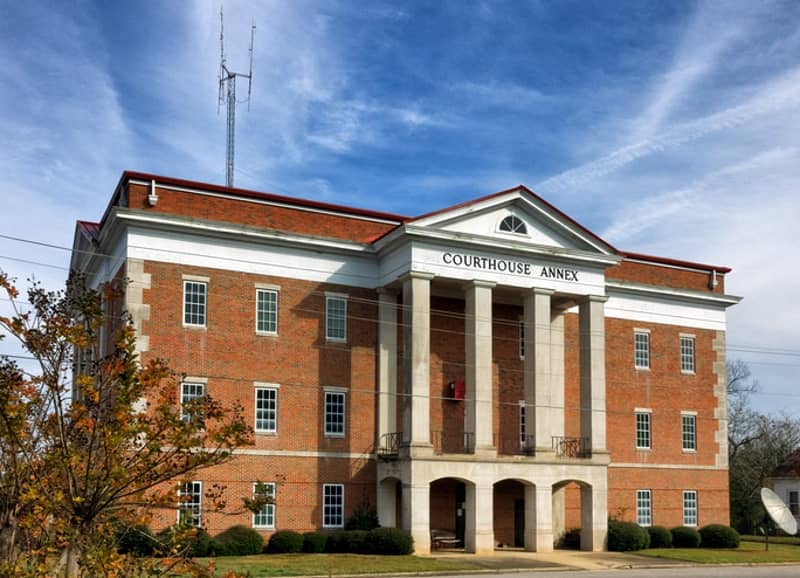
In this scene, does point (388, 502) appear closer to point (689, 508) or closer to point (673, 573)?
point (673, 573)

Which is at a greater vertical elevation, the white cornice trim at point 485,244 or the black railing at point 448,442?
the white cornice trim at point 485,244

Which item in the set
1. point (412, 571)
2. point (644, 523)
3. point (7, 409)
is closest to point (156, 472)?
point (7, 409)

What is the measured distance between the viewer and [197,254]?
1460 inches

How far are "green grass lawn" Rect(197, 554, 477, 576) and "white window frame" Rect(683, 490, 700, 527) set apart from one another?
18047mm

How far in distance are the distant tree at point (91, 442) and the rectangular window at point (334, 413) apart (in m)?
27.8

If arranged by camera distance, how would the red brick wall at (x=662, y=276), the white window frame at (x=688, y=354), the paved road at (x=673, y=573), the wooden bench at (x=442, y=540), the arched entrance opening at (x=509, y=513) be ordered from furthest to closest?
the white window frame at (x=688, y=354)
the red brick wall at (x=662, y=276)
the arched entrance opening at (x=509, y=513)
the wooden bench at (x=442, y=540)
the paved road at (x=673, y=573)

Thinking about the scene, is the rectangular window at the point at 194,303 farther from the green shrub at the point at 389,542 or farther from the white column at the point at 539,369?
the white column at the point at 539,369

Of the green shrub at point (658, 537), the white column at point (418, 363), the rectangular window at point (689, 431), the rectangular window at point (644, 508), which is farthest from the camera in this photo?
the rectangular window at point (689, 431)

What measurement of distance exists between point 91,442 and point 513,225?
31.8 m

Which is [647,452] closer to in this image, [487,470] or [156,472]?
[487,470]

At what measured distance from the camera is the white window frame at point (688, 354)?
1935 inches

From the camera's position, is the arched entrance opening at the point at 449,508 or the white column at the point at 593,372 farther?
the white column at the point at 593,372

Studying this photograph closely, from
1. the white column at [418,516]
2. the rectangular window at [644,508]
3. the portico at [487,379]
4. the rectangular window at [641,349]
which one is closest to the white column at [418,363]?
the portico at [487,379]

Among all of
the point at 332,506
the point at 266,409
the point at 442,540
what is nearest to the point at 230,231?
Answer: the point at 266,409
